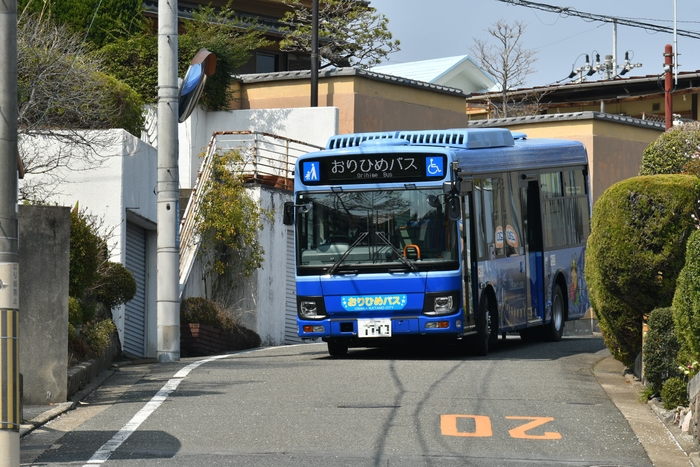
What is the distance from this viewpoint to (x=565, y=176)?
22.5 m

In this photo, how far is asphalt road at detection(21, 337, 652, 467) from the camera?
31.1 feet

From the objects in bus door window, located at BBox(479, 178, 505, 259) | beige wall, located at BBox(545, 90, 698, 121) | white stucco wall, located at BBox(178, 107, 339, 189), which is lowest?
bus door window, located at BBox(479, 178, 505, 259)

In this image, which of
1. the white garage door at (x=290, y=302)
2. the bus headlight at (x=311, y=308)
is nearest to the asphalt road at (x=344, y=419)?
the bus headlight at (x=311, y=308)

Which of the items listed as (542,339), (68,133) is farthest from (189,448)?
(542,339)

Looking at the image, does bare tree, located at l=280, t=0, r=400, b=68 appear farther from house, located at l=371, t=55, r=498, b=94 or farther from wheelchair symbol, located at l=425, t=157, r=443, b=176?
wheelchair symbol, located at l=425, t=157, r=443, b=176

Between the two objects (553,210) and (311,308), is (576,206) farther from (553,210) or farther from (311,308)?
(311,308)

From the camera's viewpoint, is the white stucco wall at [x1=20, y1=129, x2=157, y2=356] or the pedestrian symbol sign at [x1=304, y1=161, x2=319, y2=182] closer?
the pedestrian symbol sign at [x1=304, y1=161, x2=319, y2=182]

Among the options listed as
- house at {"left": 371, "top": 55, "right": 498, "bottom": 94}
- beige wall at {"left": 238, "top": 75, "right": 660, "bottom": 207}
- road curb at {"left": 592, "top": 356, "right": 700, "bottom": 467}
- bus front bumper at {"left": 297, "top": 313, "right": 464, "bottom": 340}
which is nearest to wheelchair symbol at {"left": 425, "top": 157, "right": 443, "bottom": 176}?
bus front bumper at {"left": 297, "top": 313, "right": 464, "bottom": 340}

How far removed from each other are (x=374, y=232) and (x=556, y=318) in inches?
Result: 244

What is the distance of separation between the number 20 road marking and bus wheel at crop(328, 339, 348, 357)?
7491mm

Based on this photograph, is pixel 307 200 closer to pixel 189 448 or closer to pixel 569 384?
pixel 569 384

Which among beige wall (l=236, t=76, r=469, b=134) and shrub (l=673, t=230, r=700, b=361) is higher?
beige wall (l=236, t=76, r=469, b=134)

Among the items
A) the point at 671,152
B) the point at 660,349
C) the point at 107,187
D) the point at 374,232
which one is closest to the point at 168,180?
the point at 107,187

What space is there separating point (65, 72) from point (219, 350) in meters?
5.80
